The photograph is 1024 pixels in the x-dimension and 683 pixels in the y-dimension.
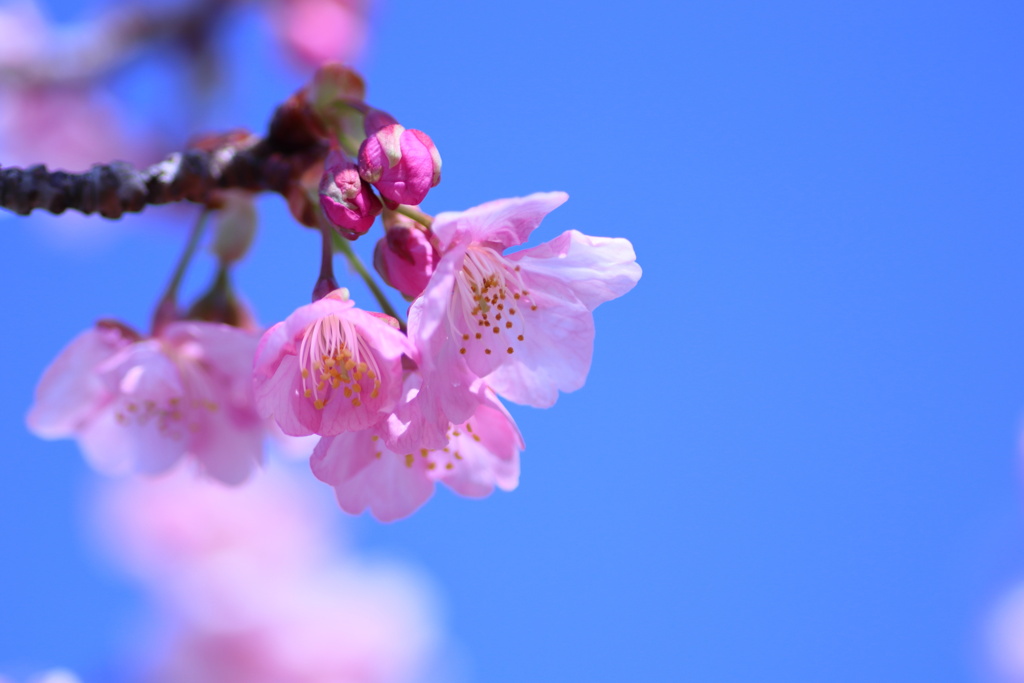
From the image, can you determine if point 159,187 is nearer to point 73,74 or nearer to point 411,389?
point 411,389

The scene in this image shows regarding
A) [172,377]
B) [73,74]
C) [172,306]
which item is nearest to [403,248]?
[172,377]

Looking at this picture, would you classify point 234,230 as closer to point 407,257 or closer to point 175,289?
point 175,289

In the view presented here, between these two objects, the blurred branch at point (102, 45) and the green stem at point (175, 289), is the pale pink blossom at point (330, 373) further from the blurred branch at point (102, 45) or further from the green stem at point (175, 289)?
the blurred branch at point (102, 45)

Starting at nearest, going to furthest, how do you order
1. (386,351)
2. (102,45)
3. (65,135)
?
(386,351) < (102,45) < (65,135)

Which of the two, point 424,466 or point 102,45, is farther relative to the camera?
point 102,45

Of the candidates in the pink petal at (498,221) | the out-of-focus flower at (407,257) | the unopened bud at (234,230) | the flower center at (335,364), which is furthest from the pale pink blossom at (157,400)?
the pink petal at (498,221)

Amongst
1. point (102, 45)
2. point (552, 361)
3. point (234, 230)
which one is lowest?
point (552, 361)

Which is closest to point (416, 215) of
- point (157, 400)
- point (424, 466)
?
point (424, 466)

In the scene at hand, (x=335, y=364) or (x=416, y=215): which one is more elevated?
(x=416, y=215)
